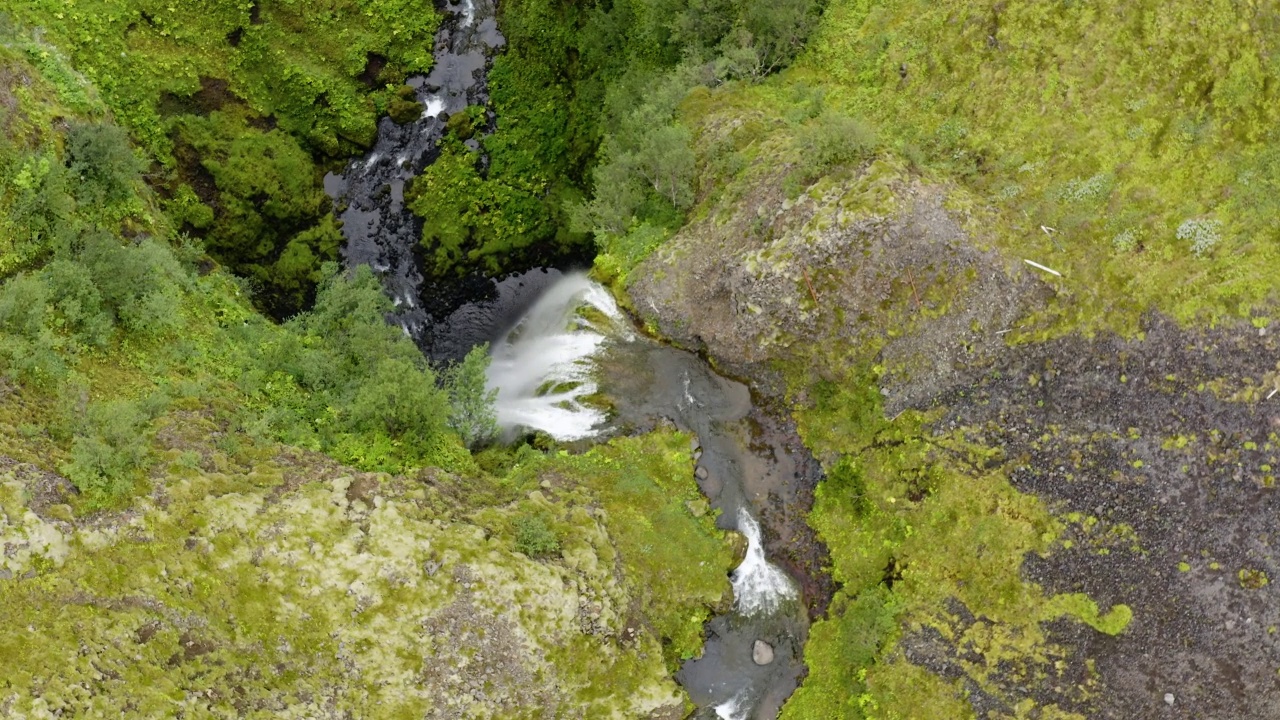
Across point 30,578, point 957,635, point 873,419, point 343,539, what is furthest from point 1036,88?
point 30,578

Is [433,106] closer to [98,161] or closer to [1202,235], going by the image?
[98,161]

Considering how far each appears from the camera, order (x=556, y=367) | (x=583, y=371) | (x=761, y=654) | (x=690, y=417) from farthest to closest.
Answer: (x=556, y=367), (x=583, y=371), (x=690, y=417), (x=761, y=654)

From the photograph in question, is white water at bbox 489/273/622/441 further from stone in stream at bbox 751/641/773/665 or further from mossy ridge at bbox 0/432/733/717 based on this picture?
stone in stream at bbox 751/641/773/665

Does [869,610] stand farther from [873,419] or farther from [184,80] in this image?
[184,80]

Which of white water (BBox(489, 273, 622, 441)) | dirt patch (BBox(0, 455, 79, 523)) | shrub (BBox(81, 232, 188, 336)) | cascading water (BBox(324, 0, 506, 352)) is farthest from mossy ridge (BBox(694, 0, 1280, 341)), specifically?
dirt patch (BBox(0, 455, 79, 523))

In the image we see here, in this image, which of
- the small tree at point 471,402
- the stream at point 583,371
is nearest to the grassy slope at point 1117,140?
the stream at point 583,371

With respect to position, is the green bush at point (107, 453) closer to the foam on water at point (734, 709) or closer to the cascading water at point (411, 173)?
the cascading water at point (411, 173)

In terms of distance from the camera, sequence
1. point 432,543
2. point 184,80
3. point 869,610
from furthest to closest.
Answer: point 184,80
point 869,610
point 432,543

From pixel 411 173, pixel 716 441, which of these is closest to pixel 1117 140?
pixel 716 441
